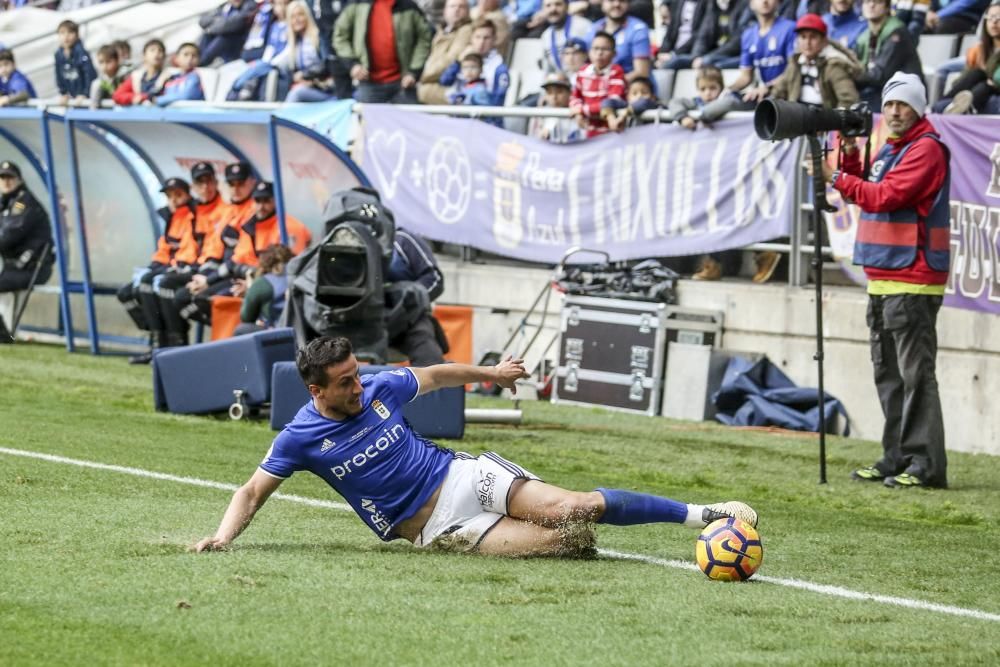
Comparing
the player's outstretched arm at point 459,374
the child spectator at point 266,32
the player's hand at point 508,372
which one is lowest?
the player's outstretched arm at point 459,374

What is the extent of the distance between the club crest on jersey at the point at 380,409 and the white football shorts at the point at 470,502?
36 cm

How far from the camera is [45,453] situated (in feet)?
33.4

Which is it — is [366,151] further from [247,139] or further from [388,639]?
[388,639]

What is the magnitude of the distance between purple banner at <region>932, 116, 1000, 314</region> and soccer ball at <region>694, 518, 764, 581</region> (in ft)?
19.8

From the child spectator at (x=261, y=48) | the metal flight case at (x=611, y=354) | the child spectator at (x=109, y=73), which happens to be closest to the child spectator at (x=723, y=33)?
the metal flight case at (x=611, y=354)

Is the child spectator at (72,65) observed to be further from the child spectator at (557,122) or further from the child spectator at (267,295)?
the child spectator at (267,295)

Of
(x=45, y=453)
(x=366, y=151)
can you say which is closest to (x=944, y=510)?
(x=45, y=453)

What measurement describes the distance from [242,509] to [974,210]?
7.15 m

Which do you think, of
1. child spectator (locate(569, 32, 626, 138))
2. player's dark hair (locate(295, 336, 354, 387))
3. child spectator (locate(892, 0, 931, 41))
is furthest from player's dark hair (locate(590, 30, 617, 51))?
player's dark hair (locate(295, 336, 354, 387))

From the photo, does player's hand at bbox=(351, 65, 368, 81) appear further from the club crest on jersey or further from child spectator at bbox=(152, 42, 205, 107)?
the club crest on jersey

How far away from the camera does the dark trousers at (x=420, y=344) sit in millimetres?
12922

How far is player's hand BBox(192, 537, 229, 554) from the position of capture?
6.96 m

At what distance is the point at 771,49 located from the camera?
49.9ft

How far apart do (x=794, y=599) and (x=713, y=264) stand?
8.57 m
